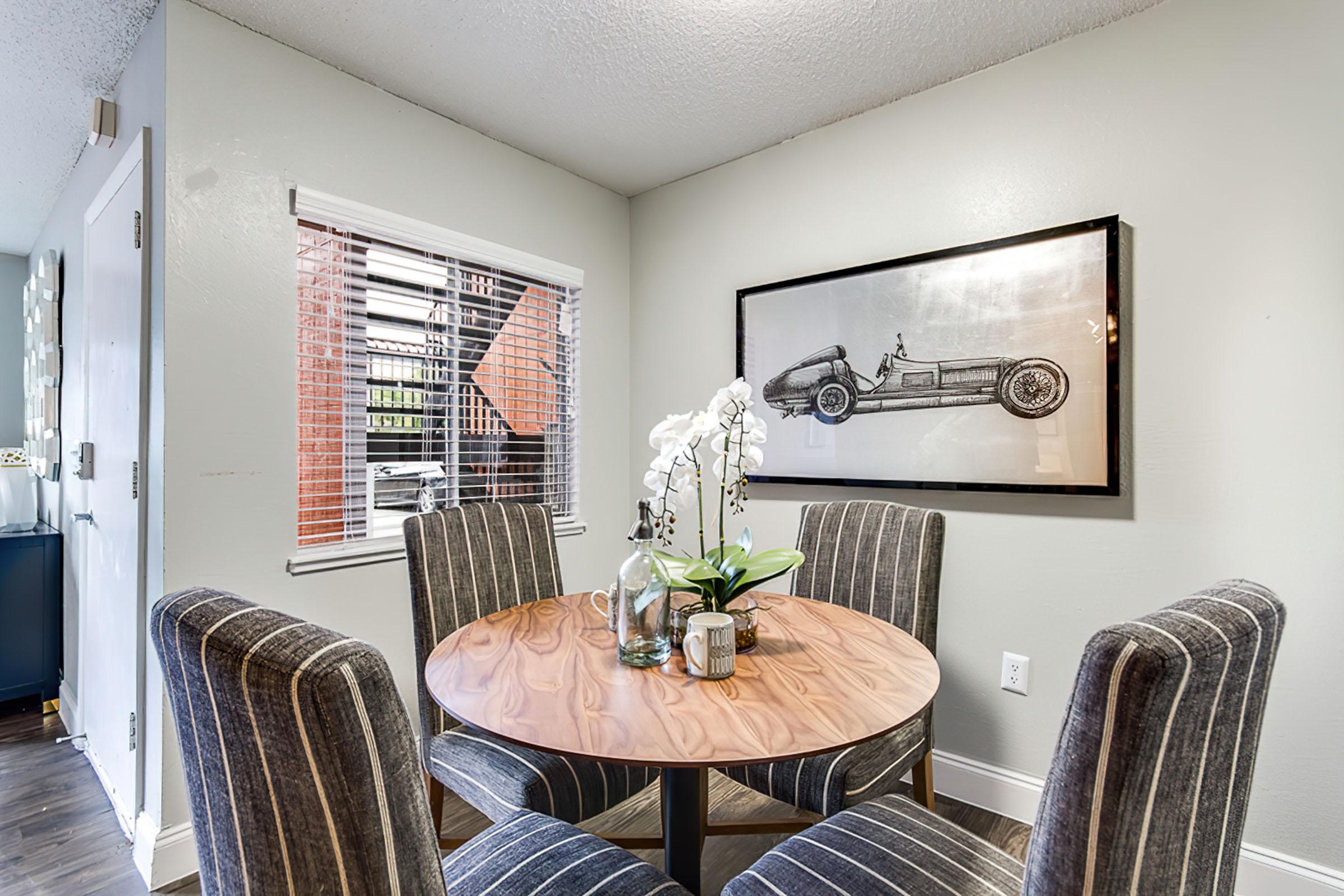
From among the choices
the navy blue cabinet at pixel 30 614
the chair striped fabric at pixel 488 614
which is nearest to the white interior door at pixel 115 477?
the navy blue cabinet at pixel 30 614

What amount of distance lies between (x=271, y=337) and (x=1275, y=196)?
9.69 ft

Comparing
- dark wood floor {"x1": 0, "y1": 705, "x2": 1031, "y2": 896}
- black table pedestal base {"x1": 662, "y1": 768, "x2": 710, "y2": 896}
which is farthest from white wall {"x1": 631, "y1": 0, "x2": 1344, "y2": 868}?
black table pedestal base {"x1": 662, "y1": 768, "x2": 710, "y2": 896}

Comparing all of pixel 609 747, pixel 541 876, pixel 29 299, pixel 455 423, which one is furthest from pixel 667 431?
pixel 29 299

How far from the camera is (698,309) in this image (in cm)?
301

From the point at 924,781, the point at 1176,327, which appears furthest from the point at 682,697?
the point at 1176,327

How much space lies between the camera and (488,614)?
1855 mm

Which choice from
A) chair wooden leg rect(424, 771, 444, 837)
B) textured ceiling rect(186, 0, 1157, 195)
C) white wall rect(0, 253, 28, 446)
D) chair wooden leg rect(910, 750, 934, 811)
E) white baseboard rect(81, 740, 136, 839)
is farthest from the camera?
white wall rect(0, 253, 28, 446)

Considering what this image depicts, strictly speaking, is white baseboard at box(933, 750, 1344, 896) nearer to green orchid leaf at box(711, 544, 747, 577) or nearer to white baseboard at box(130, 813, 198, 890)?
green orchid leaf at box(711, 544, 747, 577)

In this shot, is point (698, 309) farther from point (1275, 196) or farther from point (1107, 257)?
point (1275, 196)

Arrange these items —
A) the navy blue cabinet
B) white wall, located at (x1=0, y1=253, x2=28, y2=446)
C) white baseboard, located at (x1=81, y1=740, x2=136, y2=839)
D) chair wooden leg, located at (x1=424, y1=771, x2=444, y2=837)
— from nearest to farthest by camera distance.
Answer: chair wooden leg, located at (x1=424, y1=771, x2=444, y2=837) → white baseboard, located at (x1=81, y1=740, x2=136, y2=839) → the navy blue cabinet → white wall, located at (x1=0, y1=253, x2=28, y2=446)

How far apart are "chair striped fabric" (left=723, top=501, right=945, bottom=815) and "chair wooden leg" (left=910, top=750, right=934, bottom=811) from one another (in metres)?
0.02

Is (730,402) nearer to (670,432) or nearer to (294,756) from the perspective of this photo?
(670,432)

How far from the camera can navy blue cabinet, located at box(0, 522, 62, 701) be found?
2.92 m

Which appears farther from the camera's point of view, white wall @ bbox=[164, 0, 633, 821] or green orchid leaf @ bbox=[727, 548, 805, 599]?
white wall @ bbox=[164, 0, 633, 821]
